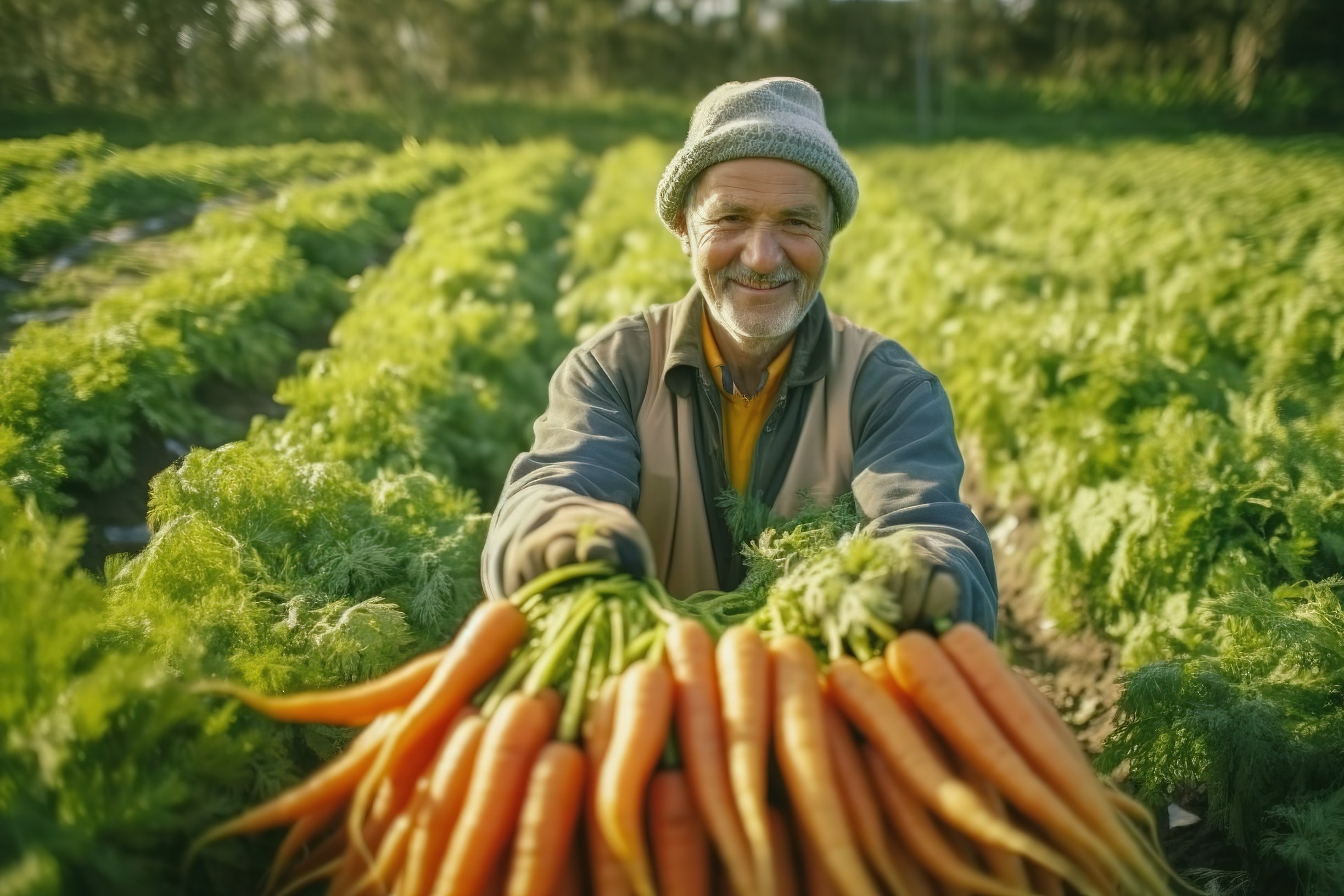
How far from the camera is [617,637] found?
6.59ft

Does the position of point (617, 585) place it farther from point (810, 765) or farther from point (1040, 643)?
point (1040, 643)

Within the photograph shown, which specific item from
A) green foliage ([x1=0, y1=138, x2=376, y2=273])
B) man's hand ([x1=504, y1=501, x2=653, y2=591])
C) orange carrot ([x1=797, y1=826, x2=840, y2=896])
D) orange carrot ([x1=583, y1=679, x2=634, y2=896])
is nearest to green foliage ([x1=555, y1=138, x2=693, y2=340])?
man's hand ([x1=504, y1=501, x2=653, y2=591])

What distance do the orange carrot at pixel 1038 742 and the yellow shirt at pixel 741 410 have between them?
122 centimetres

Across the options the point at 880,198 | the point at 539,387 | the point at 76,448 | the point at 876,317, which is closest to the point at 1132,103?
the point at 880,198

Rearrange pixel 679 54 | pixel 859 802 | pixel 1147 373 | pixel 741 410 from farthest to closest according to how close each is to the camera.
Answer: pixel 679 54 → pixel 1147 373 → pixel 741 410 → pixel 859 802

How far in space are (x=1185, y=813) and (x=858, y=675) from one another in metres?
1.81

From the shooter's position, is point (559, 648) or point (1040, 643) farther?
point (1040, 643)

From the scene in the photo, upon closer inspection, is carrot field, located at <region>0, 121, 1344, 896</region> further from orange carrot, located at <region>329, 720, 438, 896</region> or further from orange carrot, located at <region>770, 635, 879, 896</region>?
orange carrot, located at <region>770, 635, 879, 896</region>

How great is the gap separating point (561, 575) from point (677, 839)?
Result: 0.64 meters

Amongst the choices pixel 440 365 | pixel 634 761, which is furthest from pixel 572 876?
pixel 440 365

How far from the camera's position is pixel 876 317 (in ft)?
26.1

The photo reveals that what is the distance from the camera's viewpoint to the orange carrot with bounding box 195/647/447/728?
2104mm

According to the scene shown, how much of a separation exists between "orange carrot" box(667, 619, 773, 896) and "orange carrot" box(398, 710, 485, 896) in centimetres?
45

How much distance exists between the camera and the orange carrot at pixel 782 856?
1.87m
